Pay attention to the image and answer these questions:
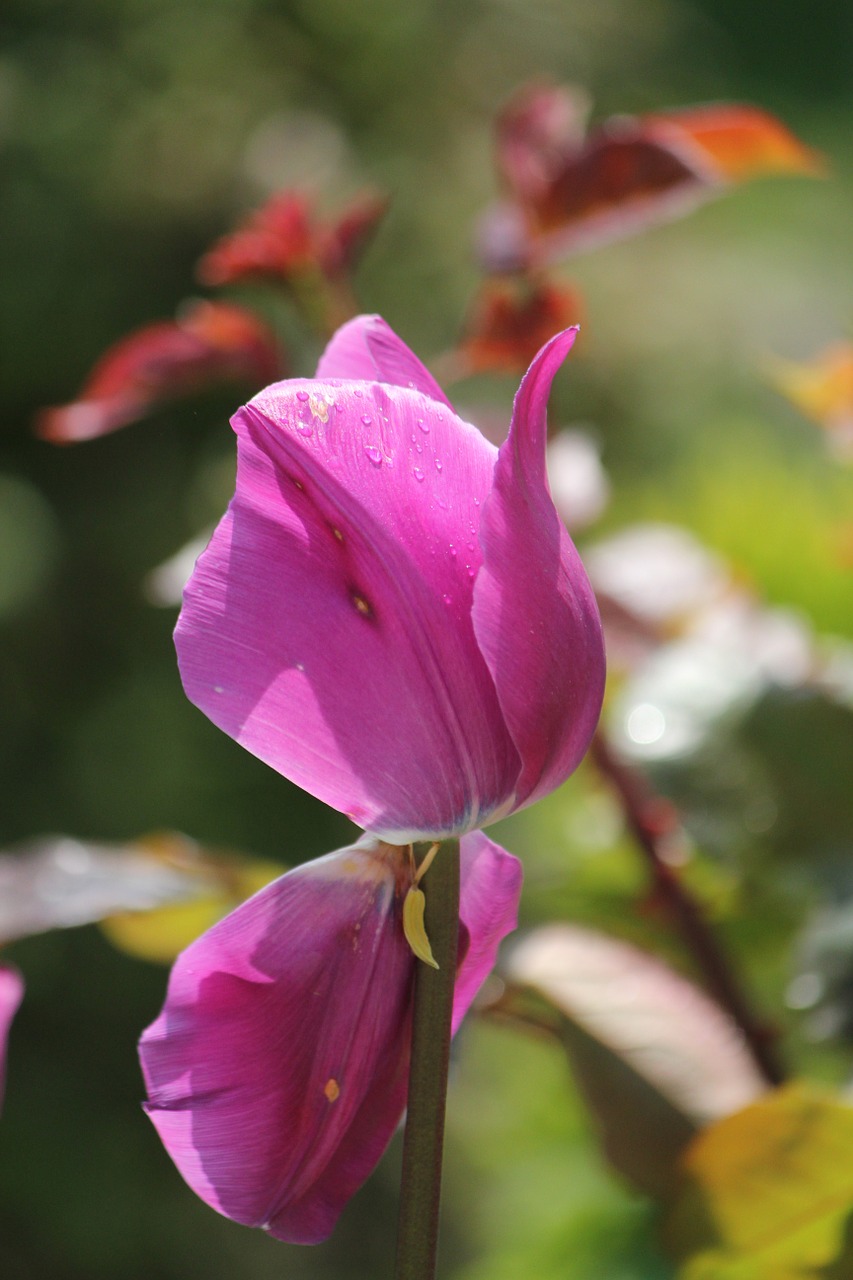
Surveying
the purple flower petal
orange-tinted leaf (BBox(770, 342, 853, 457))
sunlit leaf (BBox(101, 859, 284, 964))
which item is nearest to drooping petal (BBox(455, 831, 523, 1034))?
the purple flower petal

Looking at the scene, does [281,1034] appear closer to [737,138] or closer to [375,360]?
[375,360]

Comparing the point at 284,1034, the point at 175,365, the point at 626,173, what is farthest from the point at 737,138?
the point at 284,1034

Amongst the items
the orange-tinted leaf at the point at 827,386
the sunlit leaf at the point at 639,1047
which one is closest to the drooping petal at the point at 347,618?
the sunlit leaf at the point at 639,1047

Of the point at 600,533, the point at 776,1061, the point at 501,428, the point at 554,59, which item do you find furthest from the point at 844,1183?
the point at 554,59

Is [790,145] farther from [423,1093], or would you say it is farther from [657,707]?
[423,1093]

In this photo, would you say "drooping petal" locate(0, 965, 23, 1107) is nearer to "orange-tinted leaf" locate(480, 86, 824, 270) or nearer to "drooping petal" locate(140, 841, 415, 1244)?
"drooping petal" locate(140, 841, 415, 1244)

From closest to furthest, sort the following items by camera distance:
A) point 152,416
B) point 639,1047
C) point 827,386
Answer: point 639,1047 → point 827,386 → point 152,416
